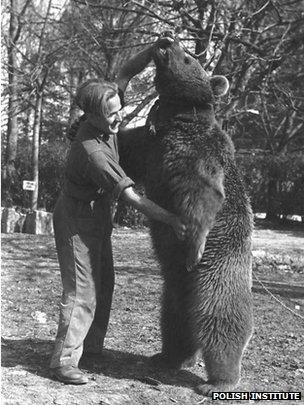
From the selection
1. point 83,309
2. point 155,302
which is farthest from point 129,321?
point 83,309

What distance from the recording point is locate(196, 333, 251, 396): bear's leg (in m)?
4.04

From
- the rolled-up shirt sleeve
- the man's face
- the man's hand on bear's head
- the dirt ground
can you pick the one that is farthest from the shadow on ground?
the man's hand on bear's head

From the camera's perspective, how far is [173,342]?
444cm

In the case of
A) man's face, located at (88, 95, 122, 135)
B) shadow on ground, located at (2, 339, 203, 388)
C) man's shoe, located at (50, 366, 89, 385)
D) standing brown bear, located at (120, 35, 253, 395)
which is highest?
man's face, located at (88, 95, 122, 135)

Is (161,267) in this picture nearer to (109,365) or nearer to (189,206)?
(189,206)

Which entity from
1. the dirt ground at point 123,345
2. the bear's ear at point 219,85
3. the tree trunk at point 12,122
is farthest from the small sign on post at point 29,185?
the bear's ear at point 219,85

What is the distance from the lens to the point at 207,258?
4102mm

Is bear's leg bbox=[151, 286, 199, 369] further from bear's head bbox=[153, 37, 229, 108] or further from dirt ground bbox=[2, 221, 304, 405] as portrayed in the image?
bear's head bbox=[153, 37, 229, 108]

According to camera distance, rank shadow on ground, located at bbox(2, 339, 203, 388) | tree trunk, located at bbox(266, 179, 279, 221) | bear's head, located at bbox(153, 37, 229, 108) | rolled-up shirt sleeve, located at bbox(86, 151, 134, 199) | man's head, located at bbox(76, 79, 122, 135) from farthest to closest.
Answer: tree trunk, located at bbox(266, 179, 279, 221)
shadow on ground, located at bbox(2, 339, 203, 388)
bear's head, located at bbox(153, 37, 229, 108)
man's head, located at bbox(76, 79, 122, 135)
rolled-up shirt sleeve, located at bbox(86, 151, 134, 199)

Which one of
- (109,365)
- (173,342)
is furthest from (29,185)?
(173,342)

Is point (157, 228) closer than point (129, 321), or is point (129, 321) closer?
point (157, 228)

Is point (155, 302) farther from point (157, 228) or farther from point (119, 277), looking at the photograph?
point (157, 228)

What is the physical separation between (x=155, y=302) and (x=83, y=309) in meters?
2.73

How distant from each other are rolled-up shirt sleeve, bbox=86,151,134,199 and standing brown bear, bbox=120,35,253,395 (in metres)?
0.38
